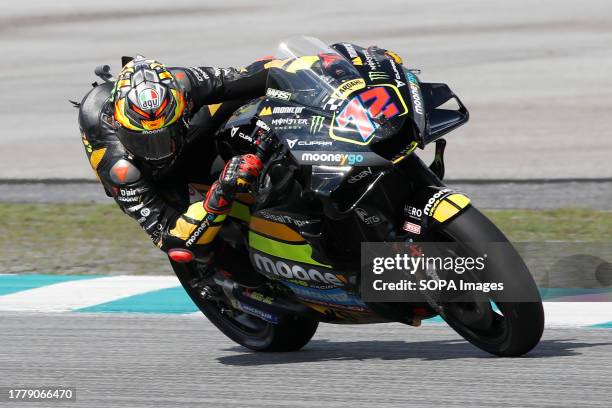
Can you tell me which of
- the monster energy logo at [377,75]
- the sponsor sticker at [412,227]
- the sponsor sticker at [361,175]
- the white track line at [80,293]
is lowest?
the white track line at [80,293]

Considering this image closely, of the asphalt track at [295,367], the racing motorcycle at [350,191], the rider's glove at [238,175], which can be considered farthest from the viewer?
the rider's glove at [238,175]

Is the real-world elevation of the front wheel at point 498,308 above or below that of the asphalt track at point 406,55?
above

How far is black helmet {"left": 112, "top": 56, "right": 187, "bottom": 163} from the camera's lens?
5.49m

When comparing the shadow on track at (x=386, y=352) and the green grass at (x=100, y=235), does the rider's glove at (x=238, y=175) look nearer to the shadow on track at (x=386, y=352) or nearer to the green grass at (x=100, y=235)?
the shadow on track at (x=386, y=352)

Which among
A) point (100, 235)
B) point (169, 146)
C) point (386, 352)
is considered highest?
point (169, 146)

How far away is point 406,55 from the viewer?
16.9 m

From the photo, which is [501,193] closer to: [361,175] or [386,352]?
[386,352]

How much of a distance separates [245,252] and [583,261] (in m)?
2.92

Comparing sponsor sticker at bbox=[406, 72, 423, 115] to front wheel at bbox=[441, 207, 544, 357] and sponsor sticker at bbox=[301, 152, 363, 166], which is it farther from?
front wheel at bbox=[441, 207, 544, 357]

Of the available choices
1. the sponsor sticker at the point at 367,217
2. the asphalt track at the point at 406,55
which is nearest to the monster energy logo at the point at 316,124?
the sponsor sticker at the point at 367,217

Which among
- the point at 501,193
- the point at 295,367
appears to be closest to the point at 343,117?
the point at 295,367

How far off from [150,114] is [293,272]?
37.6 inches

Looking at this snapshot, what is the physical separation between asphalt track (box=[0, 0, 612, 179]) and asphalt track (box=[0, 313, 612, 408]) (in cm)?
513

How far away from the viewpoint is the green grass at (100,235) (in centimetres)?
871
